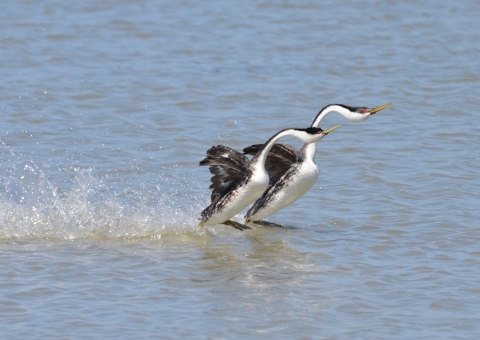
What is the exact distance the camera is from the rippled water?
7.32 metres

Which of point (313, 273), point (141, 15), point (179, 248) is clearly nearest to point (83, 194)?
point (179, 248)

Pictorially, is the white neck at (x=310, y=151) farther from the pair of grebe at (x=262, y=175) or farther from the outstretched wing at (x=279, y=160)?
the outstretched wing at (x=279, y=160)

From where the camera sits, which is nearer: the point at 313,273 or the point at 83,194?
the point at 313,273

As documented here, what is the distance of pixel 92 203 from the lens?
986 centimetres

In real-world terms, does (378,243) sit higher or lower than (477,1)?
lower

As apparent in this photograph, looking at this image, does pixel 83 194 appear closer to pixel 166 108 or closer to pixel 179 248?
pixel 179 248

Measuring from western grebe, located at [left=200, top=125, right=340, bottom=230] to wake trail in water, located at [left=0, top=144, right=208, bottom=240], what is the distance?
0.33 metres

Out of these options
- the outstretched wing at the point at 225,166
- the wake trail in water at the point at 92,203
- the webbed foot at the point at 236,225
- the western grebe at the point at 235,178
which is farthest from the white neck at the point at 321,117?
the wake trail in water at the point at 92,203

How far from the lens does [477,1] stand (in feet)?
72.7

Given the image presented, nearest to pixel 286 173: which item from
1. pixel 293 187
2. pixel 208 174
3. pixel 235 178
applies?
pixel 293 187

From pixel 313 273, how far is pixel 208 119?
19.0ft

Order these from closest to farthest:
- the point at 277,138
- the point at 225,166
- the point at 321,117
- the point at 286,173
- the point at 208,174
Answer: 1. the point at 277,138
2. the point at 225,166
3. the point at 286,173
4. the point at 321,117
5. the point at 208,174

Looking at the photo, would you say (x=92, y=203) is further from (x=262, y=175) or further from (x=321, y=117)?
(x=321, y=117)

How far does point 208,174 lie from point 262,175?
2342 mm
